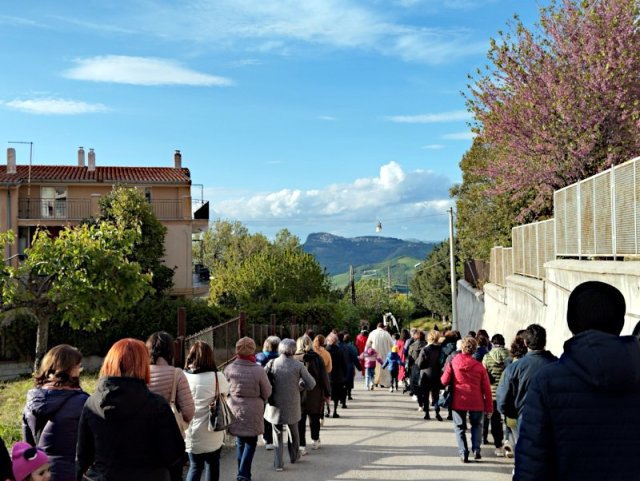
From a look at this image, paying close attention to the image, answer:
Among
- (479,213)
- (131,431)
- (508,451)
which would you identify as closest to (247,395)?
(508,451)

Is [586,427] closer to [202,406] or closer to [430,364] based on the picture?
[202,406]

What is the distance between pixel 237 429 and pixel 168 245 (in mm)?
41673

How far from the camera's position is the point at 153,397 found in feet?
15.8

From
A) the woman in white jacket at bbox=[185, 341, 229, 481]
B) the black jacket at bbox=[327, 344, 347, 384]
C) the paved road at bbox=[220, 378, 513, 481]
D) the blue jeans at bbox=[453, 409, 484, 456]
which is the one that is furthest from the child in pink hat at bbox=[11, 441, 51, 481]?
the black jacket at bbox=[327, 344, 347, 384]

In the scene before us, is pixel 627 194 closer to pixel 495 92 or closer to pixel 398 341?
pixel 398 341

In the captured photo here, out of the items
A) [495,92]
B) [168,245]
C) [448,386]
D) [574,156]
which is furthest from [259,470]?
[168,245]

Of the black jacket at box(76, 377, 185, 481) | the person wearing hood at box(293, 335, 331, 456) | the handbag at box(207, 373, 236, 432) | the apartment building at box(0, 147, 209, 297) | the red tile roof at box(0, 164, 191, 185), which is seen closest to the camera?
the black jacket at box(76, 377, 185, 481)

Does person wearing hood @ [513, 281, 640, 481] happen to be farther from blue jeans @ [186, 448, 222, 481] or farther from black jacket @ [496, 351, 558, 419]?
blue jeans @ [186, 448, 222, 481]

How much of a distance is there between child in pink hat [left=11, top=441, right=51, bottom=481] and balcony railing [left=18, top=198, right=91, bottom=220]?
157 ft

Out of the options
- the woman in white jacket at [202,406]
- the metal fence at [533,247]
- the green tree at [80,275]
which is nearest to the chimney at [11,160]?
the green tree at [80,275]

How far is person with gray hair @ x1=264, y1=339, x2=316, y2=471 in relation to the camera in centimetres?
1046

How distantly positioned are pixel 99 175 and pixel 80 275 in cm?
2745

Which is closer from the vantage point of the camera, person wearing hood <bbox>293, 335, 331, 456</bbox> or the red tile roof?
person wearing hood <bbox>293, 335, 331, 456</bbox>

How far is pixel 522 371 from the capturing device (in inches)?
300
